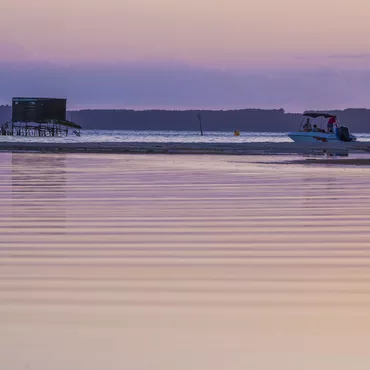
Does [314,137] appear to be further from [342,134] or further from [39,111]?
[39,111]

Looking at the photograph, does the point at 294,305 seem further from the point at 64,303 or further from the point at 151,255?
the point at 151,255

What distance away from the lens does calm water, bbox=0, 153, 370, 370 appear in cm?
494

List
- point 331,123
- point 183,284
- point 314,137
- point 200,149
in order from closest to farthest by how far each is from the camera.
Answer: point 183,284, point 200,149, point 314,137, point 331,123

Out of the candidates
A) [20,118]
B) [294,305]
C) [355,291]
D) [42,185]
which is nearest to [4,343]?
[294,305]

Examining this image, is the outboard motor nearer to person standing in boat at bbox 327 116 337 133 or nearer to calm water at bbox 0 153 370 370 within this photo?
person standing in boat at bbox 327 116 337 133

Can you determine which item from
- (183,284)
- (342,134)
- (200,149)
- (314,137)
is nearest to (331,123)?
(342,134)

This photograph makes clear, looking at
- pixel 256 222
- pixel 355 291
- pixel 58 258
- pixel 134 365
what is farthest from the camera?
pixel 256 222

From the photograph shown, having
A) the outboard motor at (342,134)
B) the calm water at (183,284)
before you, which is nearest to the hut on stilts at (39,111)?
the outboard motor at (342,134)

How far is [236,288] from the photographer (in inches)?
265

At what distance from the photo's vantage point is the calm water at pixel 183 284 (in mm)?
4938

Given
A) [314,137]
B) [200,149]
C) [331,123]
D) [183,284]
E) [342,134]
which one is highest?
[331,123]

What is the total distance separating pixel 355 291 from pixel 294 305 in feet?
2.40

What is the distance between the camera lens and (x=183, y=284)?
6.85m

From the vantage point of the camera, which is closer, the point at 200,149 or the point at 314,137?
the point at 200,149
